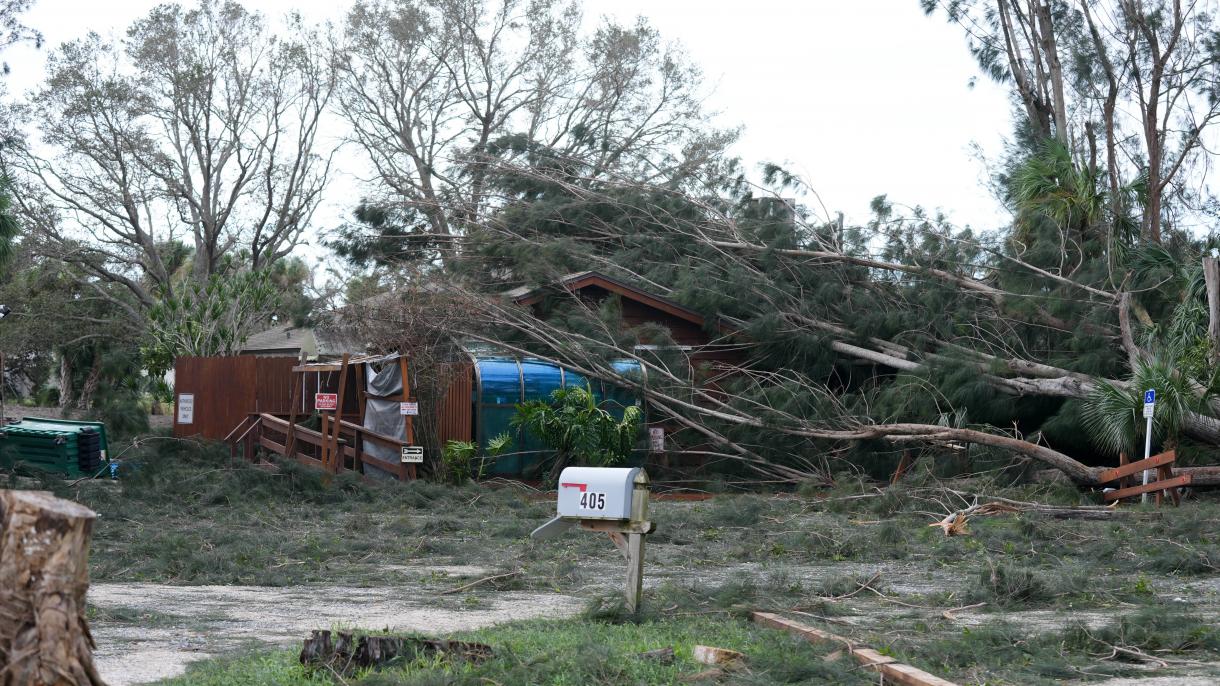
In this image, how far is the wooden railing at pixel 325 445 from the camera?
Result: 1858 centimetres

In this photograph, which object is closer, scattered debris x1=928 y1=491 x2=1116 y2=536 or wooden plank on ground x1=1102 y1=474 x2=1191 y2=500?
scattered debris x1=928 y1=491 x2=1116 y2=536

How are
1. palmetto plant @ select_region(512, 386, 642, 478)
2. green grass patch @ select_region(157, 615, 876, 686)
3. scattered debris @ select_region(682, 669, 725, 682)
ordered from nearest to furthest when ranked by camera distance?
green grass patch @ select_region(157, 615, 876, 686) < scattered debris @ select_region(682, 669, 725, 682) < palmetto plant @ select_region(512, 386, 642, 478)

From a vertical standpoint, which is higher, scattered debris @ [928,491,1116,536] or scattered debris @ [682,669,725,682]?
scattered debris @ [928,491,1116,536]

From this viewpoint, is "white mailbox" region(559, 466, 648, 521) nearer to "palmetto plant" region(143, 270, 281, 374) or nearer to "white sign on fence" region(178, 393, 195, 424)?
"white sign on fence" region(178, 393, 195, 424)

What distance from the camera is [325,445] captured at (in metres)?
18.6

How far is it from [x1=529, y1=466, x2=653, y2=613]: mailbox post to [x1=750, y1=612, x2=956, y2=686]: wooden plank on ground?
2.95 feet

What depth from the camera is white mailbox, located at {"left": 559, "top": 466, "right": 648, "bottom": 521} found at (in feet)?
22.9

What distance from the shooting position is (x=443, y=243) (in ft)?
82.5

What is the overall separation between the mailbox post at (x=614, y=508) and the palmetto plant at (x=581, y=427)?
11.7 meters

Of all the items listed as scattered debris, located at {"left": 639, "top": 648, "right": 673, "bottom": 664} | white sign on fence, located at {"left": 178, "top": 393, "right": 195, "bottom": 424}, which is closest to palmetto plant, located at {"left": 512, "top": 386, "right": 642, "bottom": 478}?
white sign on fence, located at {"left": 178, "top": 393, "right": 195, "bottom": 424}

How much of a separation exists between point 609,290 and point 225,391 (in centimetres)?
736

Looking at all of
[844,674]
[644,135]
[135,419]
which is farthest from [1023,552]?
[644,135]

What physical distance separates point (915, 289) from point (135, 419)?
1738cm

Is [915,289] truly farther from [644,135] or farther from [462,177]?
[644,135]
